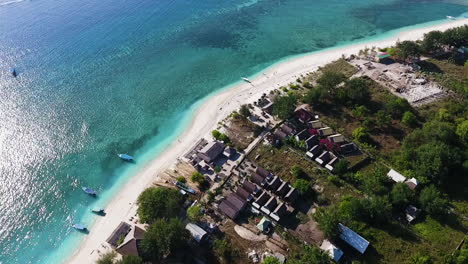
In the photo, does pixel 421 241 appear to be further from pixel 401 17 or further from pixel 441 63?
pixel 401 17

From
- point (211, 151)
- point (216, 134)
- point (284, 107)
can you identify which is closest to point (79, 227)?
point (211, 151)

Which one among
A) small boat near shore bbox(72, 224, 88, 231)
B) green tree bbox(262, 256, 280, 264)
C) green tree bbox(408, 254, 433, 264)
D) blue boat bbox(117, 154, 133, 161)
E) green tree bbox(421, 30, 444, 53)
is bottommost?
green tree bbox(408, 254, 433, 264)

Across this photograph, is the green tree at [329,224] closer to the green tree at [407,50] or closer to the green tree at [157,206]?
Result: the green tree at [157,206]

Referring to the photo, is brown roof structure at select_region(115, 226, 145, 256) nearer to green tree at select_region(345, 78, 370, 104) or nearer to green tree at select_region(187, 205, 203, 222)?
green tree at select_region(187, 205, 203, 222)

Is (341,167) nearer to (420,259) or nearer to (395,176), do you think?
(395,176)

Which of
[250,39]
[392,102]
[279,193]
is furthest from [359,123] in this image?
[250,39]

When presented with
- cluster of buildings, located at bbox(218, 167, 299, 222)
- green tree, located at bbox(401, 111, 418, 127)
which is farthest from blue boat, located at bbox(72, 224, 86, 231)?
green tree, located at bbox(401, 111, 418, 127)

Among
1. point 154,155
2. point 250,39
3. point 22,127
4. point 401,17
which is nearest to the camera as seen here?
point 154,155
